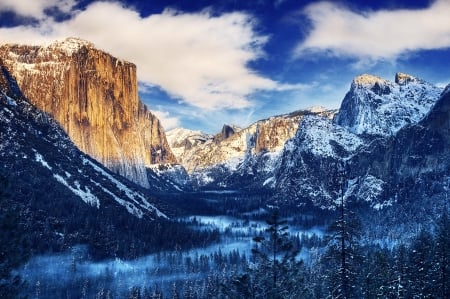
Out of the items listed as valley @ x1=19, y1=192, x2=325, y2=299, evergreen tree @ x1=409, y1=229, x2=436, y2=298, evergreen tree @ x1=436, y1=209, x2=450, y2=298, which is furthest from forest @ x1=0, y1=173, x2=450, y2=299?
valley @ x1=19, y1=192, x2=325, y2=299

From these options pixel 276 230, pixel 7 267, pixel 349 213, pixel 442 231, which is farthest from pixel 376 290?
pixel 7 267

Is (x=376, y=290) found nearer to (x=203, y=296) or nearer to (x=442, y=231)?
(x=442, y=231)

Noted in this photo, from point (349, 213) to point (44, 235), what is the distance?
157274 mm

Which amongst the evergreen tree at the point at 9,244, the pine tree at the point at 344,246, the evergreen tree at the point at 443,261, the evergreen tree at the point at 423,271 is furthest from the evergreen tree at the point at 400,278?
the evergreen tree at the point at 9,244

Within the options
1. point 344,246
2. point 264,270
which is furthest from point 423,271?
point 264,270

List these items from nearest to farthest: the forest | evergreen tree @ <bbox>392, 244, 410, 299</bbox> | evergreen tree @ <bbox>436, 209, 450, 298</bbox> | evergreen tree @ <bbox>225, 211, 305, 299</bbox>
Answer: the forest, evergreen tree @ <bbox>225, 211, 305, 299</bbox>, evergreen tree @ <bbox>436, 209, 450, 298</bbox>, evergreen tree @ <bbox>392, 244, 410, 299</bbox>

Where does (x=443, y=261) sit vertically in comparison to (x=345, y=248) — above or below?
below

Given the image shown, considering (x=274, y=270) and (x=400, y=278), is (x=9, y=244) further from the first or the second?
(x=400, y=278)

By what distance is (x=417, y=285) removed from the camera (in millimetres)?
76062

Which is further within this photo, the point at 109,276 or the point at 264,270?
the point at 109,276

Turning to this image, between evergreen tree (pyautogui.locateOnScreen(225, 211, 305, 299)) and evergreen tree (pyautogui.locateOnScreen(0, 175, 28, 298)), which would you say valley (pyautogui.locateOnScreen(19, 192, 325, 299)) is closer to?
evergreen tree (pyautogui.locateOnScreen(225, 211, 305, 299))

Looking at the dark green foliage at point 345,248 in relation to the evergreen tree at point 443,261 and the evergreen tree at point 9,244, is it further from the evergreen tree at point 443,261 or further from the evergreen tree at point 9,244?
the evergreen tree at point 9,244

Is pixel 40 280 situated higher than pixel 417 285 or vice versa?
pixel 417 285

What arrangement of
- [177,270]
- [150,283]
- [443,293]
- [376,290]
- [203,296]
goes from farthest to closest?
[177,270] < [150,283] < [203,296] < [376,290] < [443,293]
